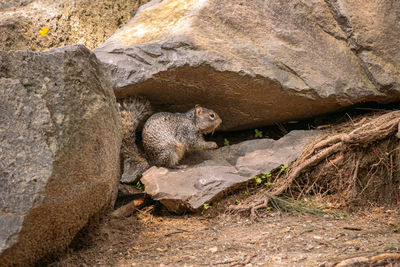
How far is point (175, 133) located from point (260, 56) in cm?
145

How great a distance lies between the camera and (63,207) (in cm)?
362

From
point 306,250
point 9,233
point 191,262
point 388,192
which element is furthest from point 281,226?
point 9,233

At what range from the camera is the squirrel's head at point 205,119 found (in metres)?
5.78

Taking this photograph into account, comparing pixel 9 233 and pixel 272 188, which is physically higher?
pixel 9 233

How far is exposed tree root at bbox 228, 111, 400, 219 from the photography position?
17.1 feet

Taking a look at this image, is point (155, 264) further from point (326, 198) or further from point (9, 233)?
point (326, 198)

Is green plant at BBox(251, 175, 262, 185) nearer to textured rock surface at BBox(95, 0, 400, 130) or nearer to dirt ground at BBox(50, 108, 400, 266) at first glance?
dirt ground at BBox(50, 108, 400, 266)

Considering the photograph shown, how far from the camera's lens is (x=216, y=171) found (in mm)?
5375

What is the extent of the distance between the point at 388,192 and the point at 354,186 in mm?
455

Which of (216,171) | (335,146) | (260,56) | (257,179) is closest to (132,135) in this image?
(216,171)

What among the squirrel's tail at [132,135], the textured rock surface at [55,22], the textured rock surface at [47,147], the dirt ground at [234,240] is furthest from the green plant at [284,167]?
the textured rock surface at [55,22]

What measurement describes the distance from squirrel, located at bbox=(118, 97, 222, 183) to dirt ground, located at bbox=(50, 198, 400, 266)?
782 millimetres

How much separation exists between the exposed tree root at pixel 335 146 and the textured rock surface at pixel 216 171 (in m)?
0.17

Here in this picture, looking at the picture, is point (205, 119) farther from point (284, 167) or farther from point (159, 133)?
point (284, 167)
